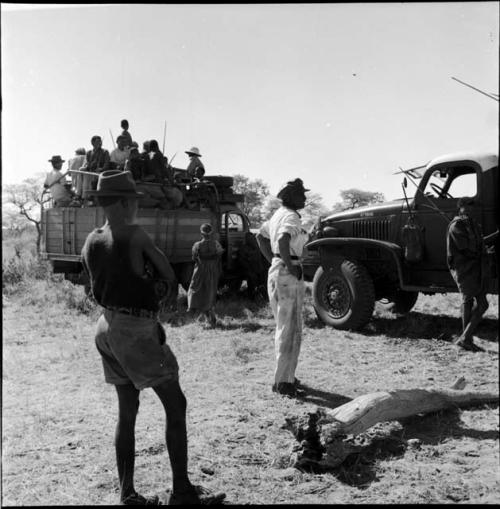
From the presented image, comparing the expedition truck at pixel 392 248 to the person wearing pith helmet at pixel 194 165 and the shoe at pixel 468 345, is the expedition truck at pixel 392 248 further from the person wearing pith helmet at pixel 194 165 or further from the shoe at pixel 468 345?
the person wearing pith helmet at pixel 194 165

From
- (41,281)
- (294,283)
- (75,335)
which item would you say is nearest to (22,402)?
(75,335)

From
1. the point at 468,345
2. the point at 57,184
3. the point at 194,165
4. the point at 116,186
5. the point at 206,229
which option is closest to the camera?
the point at 116,186

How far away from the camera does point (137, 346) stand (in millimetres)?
2311

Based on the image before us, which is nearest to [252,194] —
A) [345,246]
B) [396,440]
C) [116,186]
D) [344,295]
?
[116,186]

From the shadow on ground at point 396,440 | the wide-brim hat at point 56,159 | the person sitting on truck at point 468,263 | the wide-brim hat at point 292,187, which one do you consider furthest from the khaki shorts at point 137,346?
the person sitting on truck at point 468,263

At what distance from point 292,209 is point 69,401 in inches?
74.0

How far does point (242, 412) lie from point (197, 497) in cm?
93

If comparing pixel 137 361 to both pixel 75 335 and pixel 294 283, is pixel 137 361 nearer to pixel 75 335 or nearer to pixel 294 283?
pixel 294 283

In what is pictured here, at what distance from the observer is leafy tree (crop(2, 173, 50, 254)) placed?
2.98 meters

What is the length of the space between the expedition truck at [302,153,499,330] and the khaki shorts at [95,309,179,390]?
2905 millimetres

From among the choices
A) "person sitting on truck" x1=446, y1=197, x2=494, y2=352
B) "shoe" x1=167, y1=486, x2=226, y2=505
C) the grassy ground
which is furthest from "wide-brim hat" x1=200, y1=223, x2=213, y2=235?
"person sitting on truck" x1=446, y1=197, x2=494, y2=352

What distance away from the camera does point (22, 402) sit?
3.67m

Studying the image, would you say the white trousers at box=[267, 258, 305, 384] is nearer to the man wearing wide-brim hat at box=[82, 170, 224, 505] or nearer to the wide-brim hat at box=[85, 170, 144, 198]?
the man wearing wide-brim hat at box=[82, 170, 224, 505]

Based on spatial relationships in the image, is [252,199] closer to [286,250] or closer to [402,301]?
[286,250]
